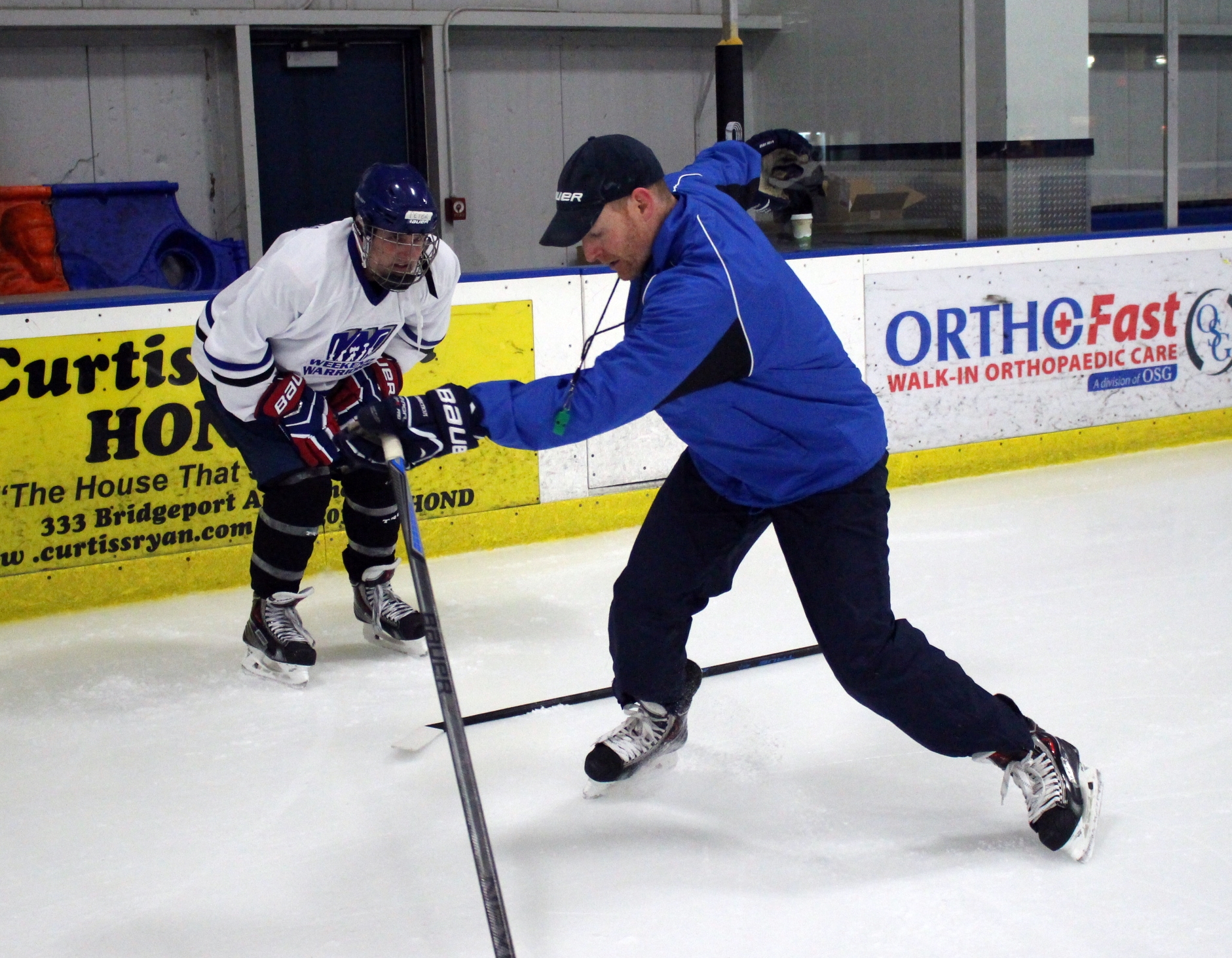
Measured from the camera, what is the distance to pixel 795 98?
693 cm

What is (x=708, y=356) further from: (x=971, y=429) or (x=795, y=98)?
(x=795, y=98)

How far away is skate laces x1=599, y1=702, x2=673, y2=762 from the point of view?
2115 millimetres

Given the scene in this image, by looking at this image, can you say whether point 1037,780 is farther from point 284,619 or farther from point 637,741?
point 284,619

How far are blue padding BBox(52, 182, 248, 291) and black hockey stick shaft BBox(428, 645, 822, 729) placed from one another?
13.0ft

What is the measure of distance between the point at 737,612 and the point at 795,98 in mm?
4530

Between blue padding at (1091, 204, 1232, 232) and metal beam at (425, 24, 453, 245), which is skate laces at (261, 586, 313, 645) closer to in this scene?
blue padding at (1091, 204, 1232, 232)

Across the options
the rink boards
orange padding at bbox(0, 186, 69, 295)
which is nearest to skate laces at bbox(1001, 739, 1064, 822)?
the rink boards

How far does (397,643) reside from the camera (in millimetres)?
2900

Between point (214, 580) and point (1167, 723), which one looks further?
point (214, 580)

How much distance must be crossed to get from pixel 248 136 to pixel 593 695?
4.48m

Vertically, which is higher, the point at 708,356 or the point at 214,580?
the point at 708,356

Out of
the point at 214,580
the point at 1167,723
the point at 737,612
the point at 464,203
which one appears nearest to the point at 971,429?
the point at 737,612

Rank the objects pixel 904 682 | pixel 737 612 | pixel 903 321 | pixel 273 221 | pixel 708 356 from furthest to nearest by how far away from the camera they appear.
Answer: pixel 273 221
pixel 903 321
pixel 737 612
pixel 904 682
pixel 708 356

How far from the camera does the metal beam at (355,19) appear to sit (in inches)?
226
